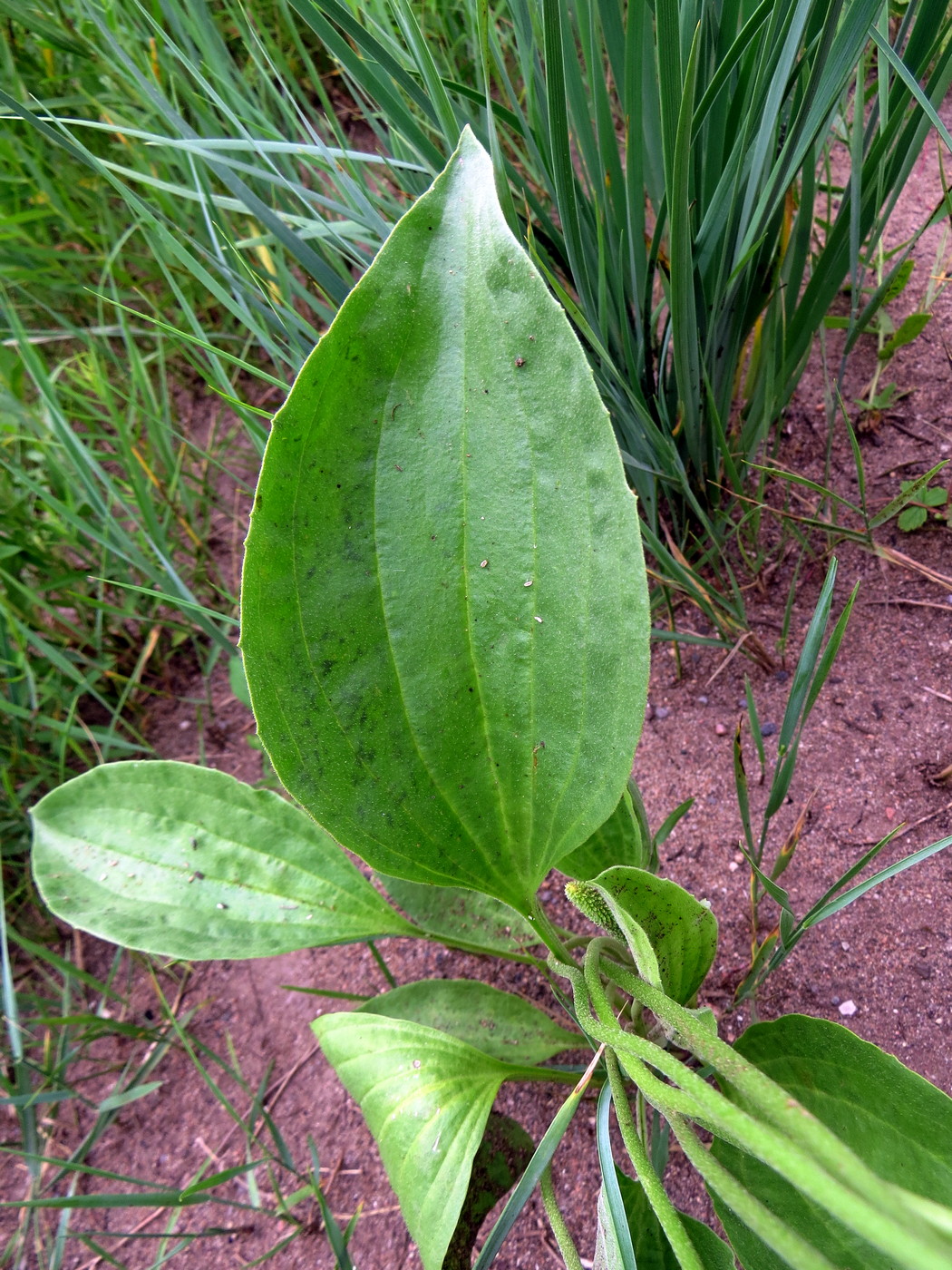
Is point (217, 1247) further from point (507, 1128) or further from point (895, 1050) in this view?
point (895, 1050)

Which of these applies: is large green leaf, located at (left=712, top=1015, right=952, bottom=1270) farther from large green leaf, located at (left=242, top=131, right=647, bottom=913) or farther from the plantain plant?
large green leaf, located at (left=242, top=131, right=647, bottom=913)

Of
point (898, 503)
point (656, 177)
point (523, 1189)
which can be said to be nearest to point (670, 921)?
point (523, 1189)

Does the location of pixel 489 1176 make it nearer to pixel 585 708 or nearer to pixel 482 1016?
pixel 482 1016

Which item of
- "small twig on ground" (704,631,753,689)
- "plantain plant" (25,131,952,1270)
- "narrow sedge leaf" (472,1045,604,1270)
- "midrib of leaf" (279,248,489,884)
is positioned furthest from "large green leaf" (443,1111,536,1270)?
"small twig on ground" (704,631,753,689)

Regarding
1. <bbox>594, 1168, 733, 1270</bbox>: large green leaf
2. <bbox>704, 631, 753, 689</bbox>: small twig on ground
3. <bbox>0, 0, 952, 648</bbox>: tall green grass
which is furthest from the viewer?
<bbox>704, 631, 753, 689</bbox>: small twig on ground

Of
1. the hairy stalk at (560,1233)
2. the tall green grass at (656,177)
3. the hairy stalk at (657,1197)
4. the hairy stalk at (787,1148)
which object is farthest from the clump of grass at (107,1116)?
the tall green grass at (656,177)

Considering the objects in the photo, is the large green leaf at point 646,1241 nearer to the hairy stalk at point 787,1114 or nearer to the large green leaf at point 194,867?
the hairy stalk at point 787,1114
